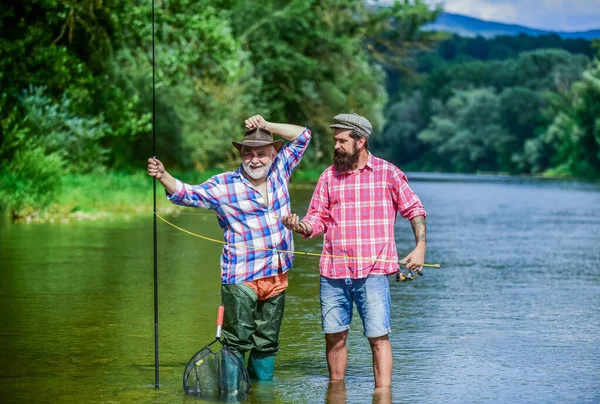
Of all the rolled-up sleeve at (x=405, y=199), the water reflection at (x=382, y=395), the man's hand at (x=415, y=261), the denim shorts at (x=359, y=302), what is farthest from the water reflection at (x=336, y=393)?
the rolled-up sleeve at (x=405, y=199)

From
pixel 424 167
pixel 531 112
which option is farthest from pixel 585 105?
pixel 424 167

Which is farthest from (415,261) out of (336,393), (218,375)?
(218,375)

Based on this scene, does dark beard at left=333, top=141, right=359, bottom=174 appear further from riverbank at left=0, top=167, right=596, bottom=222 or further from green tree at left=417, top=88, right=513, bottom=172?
green tree at left=417, top=88, right=513, bottom=172

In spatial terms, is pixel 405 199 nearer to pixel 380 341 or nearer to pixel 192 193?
pixel 380 341

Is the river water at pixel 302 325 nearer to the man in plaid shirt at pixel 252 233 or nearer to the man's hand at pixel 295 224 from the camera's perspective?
the man in plaid shirt at pixel 252 233

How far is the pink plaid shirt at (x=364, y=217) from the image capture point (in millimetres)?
7684

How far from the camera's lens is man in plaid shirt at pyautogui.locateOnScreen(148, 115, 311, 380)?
7.95m

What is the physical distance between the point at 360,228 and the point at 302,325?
11.6 feet

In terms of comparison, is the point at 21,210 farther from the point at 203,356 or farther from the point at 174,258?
the point at 203,356

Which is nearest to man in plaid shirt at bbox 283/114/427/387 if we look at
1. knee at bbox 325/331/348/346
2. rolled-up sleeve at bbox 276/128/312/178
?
knee at bbox 325/331/348/346

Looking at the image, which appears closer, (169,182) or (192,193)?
(169,182)

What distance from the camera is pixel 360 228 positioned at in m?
7.71

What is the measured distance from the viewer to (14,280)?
14242 millimetres

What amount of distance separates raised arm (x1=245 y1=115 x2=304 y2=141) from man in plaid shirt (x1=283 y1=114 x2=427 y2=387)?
1.59 feet
